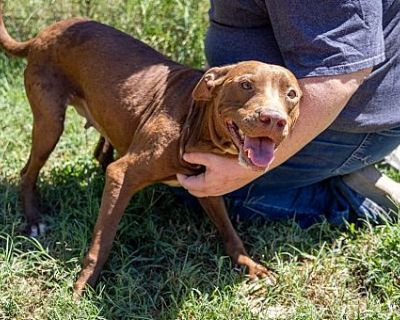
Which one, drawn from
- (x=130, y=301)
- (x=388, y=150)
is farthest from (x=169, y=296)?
(x=388, y=150)

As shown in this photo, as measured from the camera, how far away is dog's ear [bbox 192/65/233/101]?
335 centimetres

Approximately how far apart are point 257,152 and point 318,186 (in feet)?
3.98

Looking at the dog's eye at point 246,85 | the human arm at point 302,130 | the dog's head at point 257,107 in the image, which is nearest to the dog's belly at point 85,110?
the human arm at point 302,130

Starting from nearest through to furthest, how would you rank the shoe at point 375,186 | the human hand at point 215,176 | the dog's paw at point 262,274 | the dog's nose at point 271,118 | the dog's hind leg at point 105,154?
1. the dog's nose at point 271,118
2. the human hand at point 215,176
3. the dog's paw at point 262,274
4. the shoe at point 375,186
5. the dog's hind leg at point 105,154

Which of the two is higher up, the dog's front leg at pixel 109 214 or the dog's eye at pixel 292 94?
the dog's eye at pixel 292 94

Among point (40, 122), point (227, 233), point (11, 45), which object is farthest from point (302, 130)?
point (11, 45)

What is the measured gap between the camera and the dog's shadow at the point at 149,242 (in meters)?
3.57

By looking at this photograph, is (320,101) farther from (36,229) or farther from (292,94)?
(36,229)

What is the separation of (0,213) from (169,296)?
1.07 m

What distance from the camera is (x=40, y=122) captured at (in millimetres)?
3994

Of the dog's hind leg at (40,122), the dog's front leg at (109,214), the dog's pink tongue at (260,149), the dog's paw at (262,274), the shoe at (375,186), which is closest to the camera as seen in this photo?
the dog's pink tongue at (260,149)

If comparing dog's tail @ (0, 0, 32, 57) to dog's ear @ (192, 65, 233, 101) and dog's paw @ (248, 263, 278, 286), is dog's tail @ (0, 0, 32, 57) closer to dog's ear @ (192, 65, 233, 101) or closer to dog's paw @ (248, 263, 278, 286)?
dog's ear @ (192, 65, 233, 101)

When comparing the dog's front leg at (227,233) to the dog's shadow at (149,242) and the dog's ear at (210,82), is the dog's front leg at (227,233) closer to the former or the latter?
the dog's shadow at (149,242)

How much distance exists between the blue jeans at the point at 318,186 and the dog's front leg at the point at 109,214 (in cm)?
76
